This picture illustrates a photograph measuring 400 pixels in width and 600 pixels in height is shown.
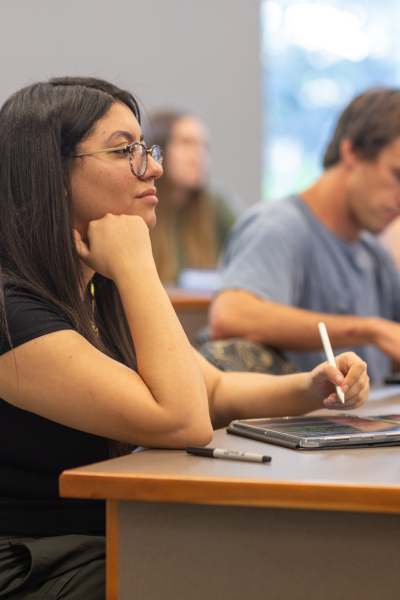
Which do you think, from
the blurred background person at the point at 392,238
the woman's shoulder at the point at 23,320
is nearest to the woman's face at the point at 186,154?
the blurred background person at the point at 392,238

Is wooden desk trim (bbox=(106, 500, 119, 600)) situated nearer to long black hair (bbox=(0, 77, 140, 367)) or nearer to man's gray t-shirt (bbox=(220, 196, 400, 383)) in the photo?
long black hair (bbox=(0, 77, 140, 367))

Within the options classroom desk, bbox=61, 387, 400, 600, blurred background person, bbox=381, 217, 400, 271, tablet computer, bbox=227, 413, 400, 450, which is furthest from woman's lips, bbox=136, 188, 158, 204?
blurred background person, bbox=381, 217, 400, 271

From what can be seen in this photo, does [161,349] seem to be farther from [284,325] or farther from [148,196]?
[284,325]

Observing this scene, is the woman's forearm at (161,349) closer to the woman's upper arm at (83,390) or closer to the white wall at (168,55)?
the woman's upper arm at (83,390)

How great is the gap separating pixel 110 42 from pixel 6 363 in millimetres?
4233

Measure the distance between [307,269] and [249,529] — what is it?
1513 millimetres

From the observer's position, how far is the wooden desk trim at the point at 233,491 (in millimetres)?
1138

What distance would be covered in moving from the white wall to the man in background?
2291mm

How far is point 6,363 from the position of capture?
4.57ft

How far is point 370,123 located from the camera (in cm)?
268

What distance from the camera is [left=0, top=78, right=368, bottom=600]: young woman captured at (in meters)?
1.38

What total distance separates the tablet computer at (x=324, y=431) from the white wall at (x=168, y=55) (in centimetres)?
346

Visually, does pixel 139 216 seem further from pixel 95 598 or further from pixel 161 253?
pixel 161 253

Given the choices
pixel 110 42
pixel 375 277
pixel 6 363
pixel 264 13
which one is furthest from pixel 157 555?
pixel 264 13
